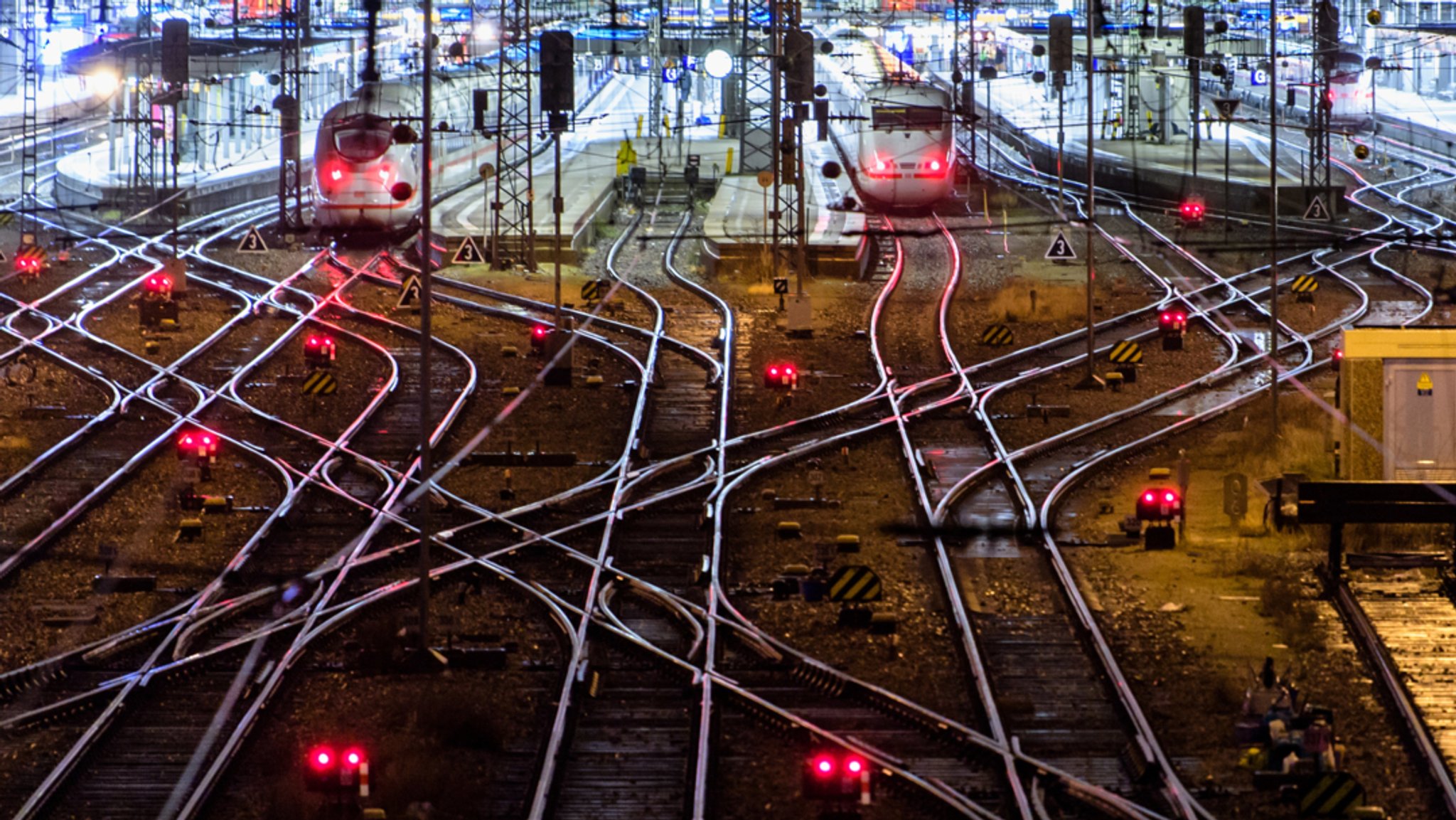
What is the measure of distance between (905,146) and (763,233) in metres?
4.26

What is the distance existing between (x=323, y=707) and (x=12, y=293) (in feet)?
73.0

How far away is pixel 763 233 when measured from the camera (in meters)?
38.2

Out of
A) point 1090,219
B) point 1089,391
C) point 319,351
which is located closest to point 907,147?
point 1089,391

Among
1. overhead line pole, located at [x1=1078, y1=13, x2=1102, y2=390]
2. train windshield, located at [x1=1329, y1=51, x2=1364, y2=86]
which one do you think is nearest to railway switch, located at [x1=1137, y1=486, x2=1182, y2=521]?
overhead line pole, located at [x1=1078, y1=13, x2=1102, y2=390]

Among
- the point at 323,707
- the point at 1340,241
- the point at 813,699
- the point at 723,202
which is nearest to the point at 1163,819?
the point at 813,699

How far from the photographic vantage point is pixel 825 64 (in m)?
75.0

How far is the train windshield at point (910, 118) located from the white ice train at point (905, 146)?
0.01m

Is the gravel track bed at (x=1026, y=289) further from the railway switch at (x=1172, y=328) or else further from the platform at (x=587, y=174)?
the platform at (x=587, y=174)

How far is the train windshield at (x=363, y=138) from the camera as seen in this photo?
36031mm

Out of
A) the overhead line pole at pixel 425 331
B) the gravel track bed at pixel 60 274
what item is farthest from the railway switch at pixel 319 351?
the overhead line pole at pixel 425 331

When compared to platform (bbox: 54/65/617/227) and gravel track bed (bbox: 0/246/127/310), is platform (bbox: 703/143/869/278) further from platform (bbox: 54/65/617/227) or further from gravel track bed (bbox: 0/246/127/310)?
gravel track bed (bbox: 0/246/127/310)

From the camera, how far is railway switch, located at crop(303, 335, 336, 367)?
2683 centimetres

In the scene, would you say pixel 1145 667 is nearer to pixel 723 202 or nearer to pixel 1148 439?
pixel 1148 439

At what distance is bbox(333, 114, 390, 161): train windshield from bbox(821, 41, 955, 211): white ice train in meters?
10.1
